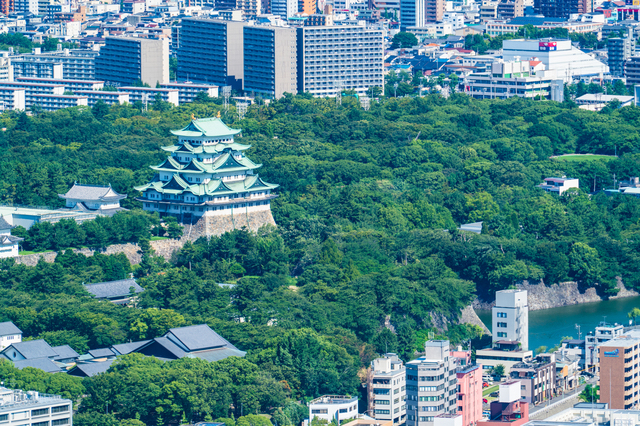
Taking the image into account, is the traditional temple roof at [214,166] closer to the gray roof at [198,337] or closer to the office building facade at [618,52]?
the gray roof at [198,337]

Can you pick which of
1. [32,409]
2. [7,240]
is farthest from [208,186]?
[32,409]

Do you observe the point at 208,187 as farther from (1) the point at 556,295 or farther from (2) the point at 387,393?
(2) the point at 387,393

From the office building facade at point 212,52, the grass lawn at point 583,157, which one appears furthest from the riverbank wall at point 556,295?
the office building facade at point 212,52

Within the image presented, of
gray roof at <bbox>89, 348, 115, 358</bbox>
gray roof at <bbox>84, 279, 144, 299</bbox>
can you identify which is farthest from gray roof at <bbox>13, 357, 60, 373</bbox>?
gray roof at <bbox>84, 279, 144, 299</bbox>

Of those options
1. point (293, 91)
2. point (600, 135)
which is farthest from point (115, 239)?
point (293, 91)

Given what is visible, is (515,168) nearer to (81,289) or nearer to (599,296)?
(599,296)

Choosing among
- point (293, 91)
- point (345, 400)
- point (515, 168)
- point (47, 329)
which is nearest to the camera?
point (345, 400)
